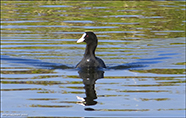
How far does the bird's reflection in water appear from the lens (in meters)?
10.0

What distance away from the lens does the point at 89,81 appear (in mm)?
12078

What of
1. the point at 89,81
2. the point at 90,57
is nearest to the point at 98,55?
the point at 90,57

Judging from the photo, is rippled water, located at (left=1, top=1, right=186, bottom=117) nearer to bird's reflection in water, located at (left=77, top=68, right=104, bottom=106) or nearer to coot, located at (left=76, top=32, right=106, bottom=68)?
bird's reflection in water, located at (left=77, top=68, right=104, bottom=106)

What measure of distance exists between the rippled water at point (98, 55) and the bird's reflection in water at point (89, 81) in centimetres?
2

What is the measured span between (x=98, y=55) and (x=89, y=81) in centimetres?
425

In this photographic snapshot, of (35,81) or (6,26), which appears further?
(6,26)

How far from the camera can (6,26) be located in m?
22.3

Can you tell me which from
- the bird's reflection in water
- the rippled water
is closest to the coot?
the bird's reflection in water

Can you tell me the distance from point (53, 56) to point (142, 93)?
5.87 metres

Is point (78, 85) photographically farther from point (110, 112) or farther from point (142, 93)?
point (110, 112)

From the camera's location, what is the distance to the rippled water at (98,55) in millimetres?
9578

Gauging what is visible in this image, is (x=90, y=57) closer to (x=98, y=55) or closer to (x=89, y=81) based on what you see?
(x=89, y=81)

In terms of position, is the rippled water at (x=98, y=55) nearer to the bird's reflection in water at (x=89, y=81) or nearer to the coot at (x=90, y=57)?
the bird's reflection in water at (x=89, y=81)

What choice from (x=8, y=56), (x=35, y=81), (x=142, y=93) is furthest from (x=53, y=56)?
(x=142, y=93)
